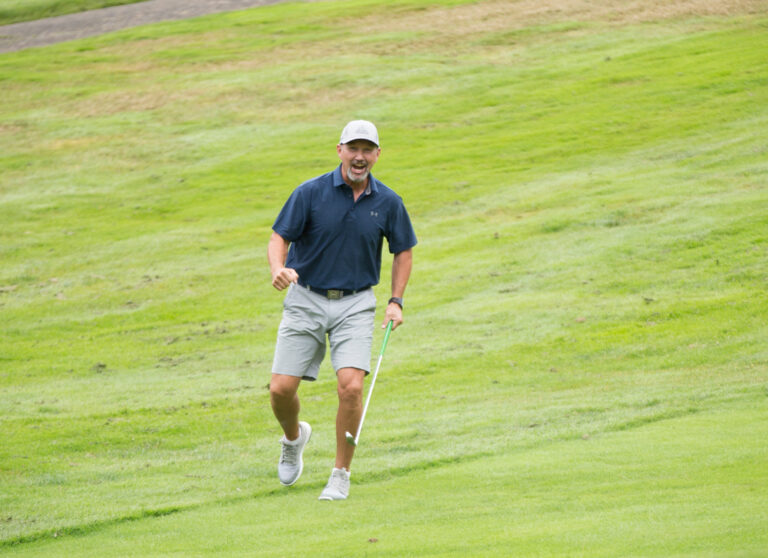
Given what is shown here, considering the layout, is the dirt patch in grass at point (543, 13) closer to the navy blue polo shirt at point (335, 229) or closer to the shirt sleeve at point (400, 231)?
the shirt sleeve at point (400, 231)

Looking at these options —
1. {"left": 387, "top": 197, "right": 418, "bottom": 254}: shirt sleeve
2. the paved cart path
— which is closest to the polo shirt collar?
{"left": 387, "top": 197, "right": 418, "bottom": 254}: shirt sleeve

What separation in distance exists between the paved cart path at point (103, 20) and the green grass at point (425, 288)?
9.74ft

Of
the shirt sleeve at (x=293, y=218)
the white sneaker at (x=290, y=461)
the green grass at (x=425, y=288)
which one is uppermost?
the shirt sleeve at (x=293, y=218)

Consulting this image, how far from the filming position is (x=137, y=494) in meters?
9.32

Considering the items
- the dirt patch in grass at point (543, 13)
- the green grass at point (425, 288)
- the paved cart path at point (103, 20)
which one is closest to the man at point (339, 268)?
the green grass at point (425, 288)

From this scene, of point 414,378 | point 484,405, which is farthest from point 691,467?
point 414,378

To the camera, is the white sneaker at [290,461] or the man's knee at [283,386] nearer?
the man's knee at [283,386]

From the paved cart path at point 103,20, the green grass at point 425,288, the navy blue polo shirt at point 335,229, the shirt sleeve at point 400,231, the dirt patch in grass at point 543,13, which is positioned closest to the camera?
the green grass at point 425,288

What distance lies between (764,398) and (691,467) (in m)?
3.23

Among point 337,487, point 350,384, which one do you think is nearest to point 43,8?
point 350,384

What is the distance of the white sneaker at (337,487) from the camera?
8.34 meters

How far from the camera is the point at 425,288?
19.8 meters

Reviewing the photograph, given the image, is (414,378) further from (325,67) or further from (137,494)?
(325,67)

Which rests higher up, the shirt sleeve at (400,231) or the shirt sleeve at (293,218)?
the shirt sleeve at (293,218)
